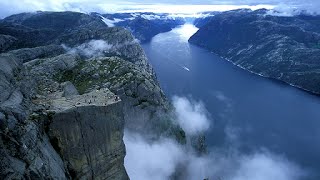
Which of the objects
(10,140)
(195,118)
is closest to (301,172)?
(195,118)

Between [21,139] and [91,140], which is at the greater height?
[21,139]

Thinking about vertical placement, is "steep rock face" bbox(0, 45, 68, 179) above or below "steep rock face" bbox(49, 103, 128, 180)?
above

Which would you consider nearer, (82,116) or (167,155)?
(82,116)

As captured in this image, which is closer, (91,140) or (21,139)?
(21,139)

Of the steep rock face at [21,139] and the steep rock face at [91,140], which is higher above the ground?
the steep rock face at [21,139]

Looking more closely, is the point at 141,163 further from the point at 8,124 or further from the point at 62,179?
the point at 8,124

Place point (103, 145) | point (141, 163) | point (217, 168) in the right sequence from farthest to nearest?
point (217, 168) → point (141, 163) → point (103, 145)

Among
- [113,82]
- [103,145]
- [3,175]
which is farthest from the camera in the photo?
[113,82]

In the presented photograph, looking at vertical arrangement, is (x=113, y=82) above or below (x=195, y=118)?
above

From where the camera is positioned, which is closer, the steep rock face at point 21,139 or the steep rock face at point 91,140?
the steep rock face at point 21,139

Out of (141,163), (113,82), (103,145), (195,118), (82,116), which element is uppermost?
(82,116)

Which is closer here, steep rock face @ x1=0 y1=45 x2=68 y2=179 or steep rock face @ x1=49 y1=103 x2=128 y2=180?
steep rock face @ x1=0 y1=45 x2=68 y2=179
